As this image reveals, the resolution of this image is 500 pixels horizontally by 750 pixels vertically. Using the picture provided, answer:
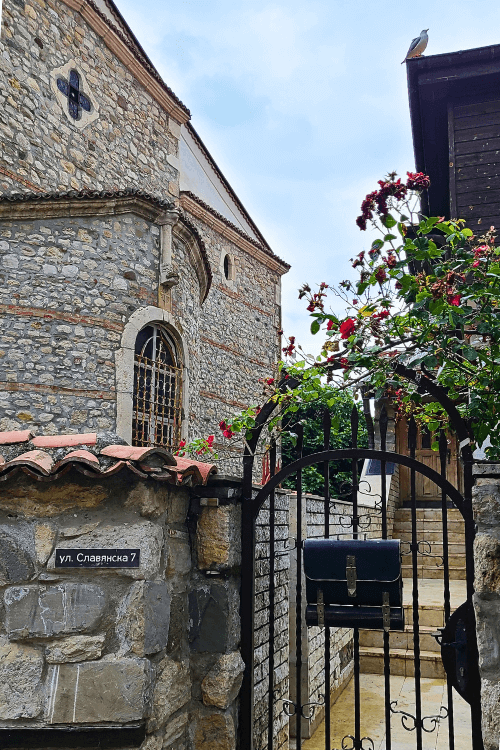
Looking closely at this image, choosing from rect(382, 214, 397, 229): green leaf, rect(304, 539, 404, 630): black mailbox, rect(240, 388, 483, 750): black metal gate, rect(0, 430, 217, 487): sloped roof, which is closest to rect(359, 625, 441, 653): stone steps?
rect(240, 388, 483, 750): black metal gate

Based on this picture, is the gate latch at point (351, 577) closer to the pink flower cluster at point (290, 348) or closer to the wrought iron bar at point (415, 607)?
the wrought iron bar at point (415, 607)

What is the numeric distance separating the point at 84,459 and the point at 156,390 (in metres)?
5.97

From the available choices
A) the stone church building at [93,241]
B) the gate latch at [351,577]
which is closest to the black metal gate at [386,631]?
the gate latch at [351,577]

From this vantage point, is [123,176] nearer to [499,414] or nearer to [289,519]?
[289,519]

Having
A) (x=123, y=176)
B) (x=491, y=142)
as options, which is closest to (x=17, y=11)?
(x=123, y=176)

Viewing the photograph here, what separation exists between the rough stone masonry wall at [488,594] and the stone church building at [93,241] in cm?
572

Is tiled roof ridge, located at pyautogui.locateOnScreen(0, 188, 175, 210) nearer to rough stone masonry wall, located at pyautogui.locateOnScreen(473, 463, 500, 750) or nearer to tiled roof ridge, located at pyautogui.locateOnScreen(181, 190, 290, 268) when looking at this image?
tiled roof ridge, located at pyautogui.locateOnScreen(181, 190, 290, 268)

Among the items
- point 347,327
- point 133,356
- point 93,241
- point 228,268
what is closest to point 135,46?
point 228,268

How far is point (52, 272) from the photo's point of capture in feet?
25.4

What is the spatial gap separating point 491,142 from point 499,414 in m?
5.08

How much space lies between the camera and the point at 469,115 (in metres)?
7.15

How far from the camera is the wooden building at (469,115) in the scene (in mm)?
6758

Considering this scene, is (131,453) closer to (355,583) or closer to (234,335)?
(355,583)

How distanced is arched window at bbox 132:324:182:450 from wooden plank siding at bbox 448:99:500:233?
4.11 meters
